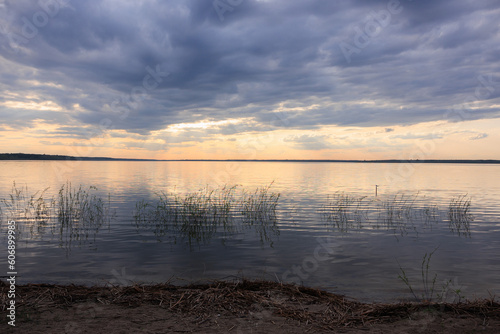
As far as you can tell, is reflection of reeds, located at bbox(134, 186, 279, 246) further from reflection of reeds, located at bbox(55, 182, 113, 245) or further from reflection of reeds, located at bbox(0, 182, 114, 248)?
reflection of reeds, located at bbox(0, 182, 114, 248)

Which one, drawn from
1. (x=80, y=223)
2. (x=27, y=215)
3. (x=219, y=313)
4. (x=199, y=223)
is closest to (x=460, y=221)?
(x=199, y=223)

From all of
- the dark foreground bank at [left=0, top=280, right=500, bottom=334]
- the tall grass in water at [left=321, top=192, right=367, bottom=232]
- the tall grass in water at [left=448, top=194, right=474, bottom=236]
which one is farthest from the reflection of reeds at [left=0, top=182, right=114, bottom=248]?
the tall grass in water at [left=448, top=194, right=474, bottom=236]

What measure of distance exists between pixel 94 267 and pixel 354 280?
33.9 feet

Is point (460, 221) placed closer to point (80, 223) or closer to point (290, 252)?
point (290, 252)

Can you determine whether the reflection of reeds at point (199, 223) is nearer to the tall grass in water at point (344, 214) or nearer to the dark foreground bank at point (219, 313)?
the tall grass in water at point (344, 214)

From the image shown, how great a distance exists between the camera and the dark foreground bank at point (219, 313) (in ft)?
21.2

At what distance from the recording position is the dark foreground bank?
6.46m

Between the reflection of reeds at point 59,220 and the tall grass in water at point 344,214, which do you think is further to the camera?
the tall grass in water at point 344,214

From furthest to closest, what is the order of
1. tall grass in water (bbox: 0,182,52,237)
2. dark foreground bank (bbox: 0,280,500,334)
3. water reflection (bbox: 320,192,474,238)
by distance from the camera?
water reflection (bbox: 320,192,474,238)
tall grass in water (bbox: 0,182,52,237)
dark foreground bank (bbox: 0,280,500,334)

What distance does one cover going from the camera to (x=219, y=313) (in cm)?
712

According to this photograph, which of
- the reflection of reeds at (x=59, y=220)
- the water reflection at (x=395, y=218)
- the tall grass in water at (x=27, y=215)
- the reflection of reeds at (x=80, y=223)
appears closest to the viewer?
the reflection of reeds at (x=80, y=223)

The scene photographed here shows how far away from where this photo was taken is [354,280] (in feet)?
38.2

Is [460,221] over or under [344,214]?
under

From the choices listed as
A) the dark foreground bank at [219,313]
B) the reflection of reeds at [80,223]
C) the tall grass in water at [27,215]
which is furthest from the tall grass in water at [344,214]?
the tall grass in water at [27,215]
